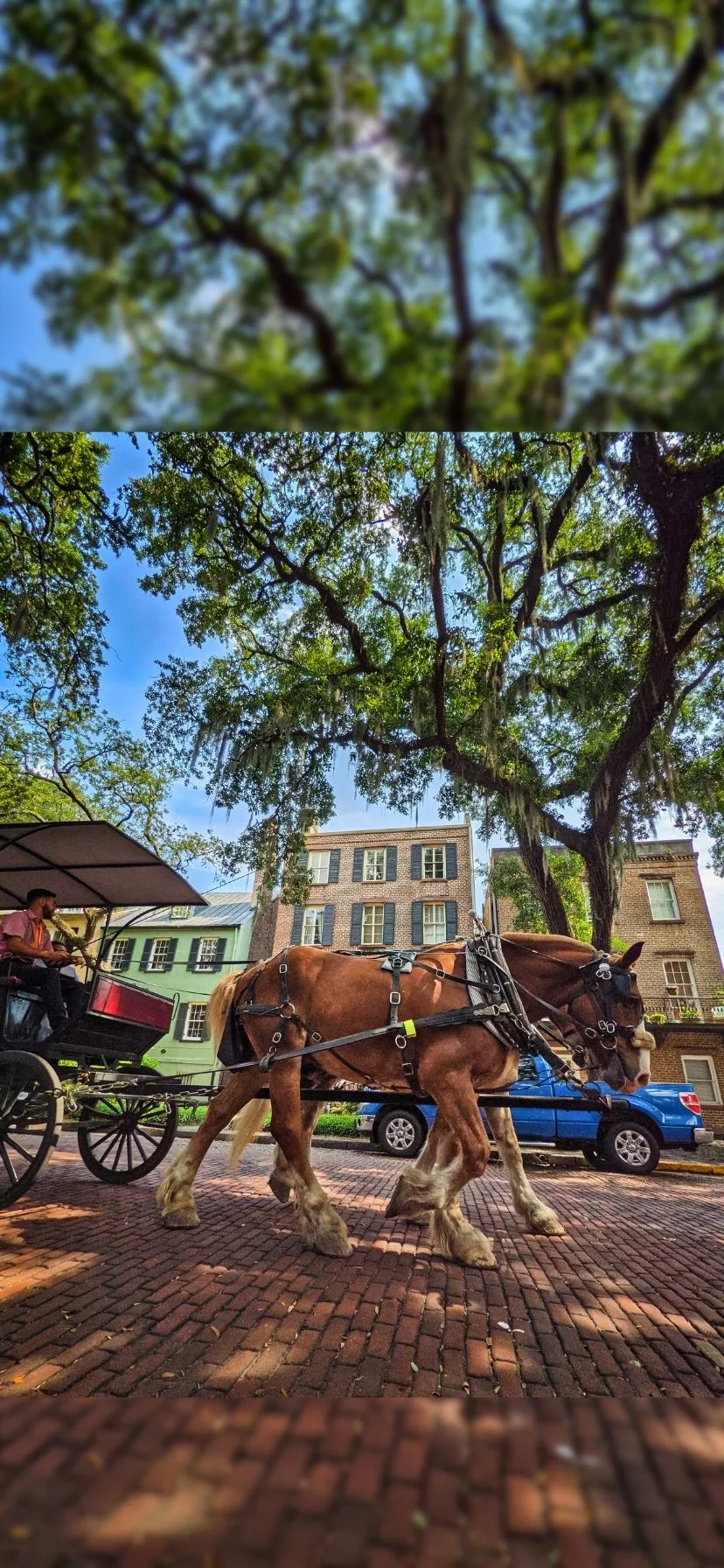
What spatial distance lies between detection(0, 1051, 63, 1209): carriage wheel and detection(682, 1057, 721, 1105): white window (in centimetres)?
1915

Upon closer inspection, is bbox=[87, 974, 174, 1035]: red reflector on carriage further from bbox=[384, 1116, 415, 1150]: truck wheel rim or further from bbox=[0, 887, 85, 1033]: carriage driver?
bbox=[384, 1116, 415, 1150]: truck wheel rim

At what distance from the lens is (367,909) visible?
24.2 meters

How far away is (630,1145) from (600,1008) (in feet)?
18.3

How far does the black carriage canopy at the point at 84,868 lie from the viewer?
4773mm

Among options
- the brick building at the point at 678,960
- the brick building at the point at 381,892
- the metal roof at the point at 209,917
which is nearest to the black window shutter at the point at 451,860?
the brick building at the point at 381,892

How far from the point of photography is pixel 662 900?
72.6 ft

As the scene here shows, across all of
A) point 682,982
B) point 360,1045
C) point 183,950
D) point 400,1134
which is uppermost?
point 183,950

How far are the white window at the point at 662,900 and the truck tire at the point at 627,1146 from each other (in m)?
15.2

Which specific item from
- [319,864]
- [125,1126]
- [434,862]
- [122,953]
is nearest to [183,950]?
[122,953]

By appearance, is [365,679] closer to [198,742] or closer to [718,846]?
[198,742]

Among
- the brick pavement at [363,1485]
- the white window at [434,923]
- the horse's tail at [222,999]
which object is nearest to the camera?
the brick pavement at [363,1485]

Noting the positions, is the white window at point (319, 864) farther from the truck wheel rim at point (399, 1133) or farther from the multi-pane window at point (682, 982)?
the truck wheel rim at point (399, 1133)

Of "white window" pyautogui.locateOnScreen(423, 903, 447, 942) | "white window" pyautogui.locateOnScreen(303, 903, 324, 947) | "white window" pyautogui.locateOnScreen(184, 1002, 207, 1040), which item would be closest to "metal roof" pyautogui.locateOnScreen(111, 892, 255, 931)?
"white window" pyautogui.locateOnScreen(303, 903, 324, 947)

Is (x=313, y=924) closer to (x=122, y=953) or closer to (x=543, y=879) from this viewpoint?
(x=122, y=953)
